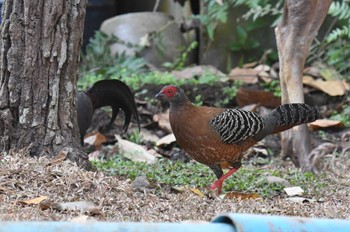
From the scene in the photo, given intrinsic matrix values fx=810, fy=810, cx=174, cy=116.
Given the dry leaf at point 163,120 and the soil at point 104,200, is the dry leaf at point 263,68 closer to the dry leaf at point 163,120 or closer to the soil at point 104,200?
the dry leaf at point 163,120

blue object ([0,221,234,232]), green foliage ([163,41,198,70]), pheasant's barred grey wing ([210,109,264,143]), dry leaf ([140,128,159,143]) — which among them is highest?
blue object ([0,221,234,232])

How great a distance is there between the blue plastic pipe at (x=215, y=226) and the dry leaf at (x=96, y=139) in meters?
4.93

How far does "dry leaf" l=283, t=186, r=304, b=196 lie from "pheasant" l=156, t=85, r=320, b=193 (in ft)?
1.32

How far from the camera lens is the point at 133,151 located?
7.00 m

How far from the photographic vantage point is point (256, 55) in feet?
33.7

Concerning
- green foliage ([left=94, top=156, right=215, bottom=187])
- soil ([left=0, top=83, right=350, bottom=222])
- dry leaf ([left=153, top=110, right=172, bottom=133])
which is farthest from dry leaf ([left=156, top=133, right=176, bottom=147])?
soil ([left=0, top=83, right=350, bottom=222])

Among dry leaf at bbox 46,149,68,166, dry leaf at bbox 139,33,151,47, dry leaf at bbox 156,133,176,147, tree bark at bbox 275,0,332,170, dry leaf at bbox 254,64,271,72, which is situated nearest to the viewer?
dry leaf at bbox 46,149,68,166

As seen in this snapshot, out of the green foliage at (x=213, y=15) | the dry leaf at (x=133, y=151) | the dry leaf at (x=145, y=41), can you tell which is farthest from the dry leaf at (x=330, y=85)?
the dry leaf at (x=133, y=151)

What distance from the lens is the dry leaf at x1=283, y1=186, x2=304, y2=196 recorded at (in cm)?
521

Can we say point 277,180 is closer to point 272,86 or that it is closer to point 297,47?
point 297,47

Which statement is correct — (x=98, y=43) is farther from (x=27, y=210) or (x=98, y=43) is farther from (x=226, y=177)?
(x=27, y=210)

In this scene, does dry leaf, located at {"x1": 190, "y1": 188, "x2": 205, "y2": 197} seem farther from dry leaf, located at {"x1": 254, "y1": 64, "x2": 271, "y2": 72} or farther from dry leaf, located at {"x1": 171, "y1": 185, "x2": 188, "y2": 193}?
dry leaf, located at {"x1": 254, "y1": 64, "x2": 271, "y2": 72}

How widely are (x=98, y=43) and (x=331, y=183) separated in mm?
5481

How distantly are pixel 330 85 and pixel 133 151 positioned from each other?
2.86 meters
